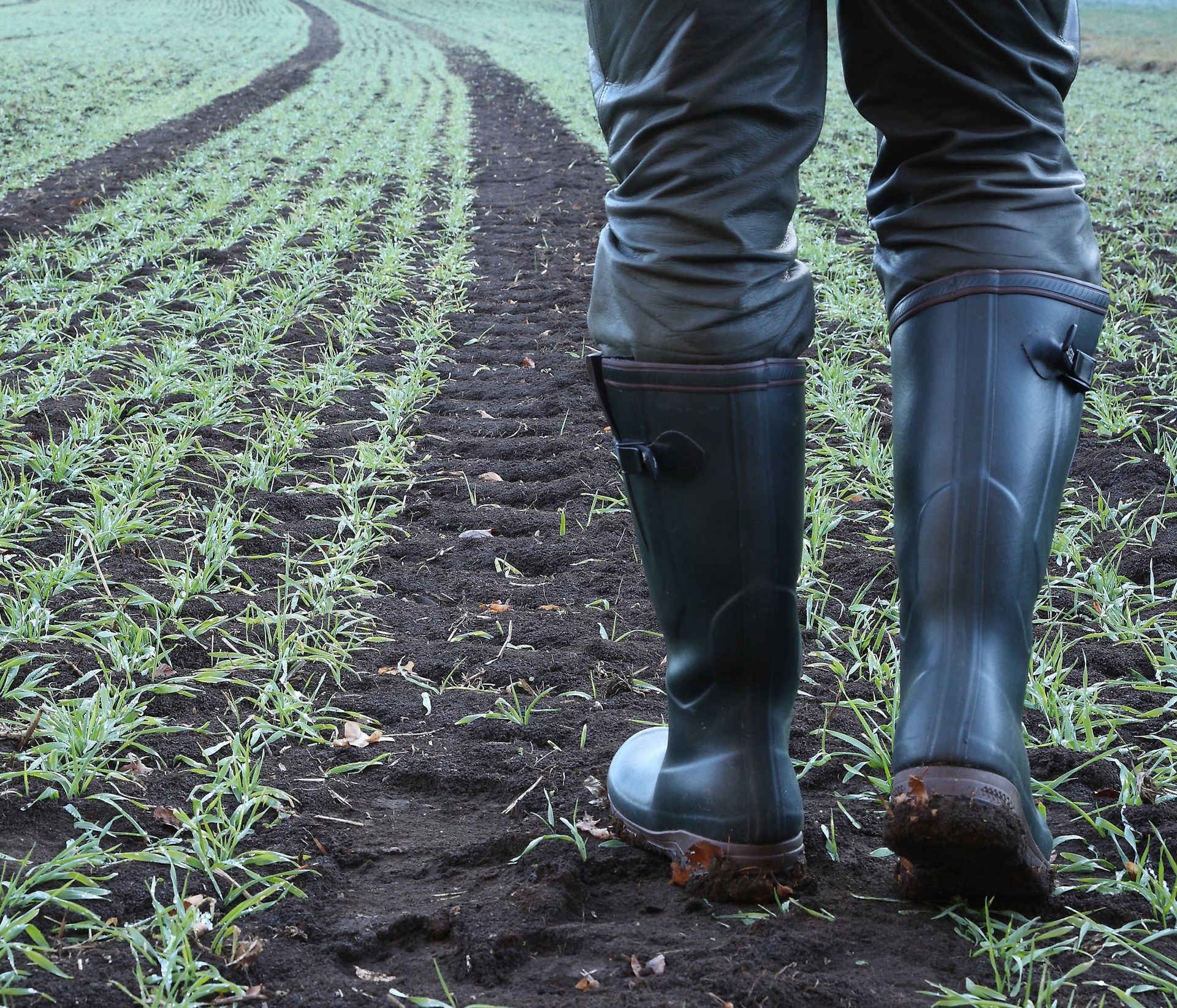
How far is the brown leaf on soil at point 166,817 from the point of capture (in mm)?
1521

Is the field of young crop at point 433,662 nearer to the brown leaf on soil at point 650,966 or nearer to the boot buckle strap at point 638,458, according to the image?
the brown leaf on soil at point 650,966

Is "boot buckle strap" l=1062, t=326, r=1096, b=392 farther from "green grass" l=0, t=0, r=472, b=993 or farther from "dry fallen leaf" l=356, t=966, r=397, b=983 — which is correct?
"green grass" l=0, t=0, r=472, b=993

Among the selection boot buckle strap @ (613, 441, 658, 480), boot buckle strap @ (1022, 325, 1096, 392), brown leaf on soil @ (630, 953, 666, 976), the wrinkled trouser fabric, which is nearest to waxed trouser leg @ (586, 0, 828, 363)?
the wrinkled trouser fabric

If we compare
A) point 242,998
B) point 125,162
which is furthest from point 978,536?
point 125,162

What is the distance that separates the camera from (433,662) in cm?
206

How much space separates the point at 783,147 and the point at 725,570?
18.4 inches

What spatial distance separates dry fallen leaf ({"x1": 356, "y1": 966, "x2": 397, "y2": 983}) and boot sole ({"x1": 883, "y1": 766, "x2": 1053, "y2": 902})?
1.82ft

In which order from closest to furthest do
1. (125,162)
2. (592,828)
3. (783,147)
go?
(783,147)
(592,828)
(125,162)

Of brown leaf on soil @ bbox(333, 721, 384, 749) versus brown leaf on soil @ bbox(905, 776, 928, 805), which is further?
brown leaf on soil @ bbox(333, 721, 384, 749)

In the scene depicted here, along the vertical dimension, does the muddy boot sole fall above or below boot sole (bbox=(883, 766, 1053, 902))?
below

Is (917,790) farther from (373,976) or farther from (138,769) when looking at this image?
(138,769)

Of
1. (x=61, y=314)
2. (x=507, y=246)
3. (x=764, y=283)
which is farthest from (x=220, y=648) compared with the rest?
(x=507, y=246)

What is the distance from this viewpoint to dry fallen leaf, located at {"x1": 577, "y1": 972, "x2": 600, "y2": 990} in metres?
1.16

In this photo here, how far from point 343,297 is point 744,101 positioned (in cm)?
405
